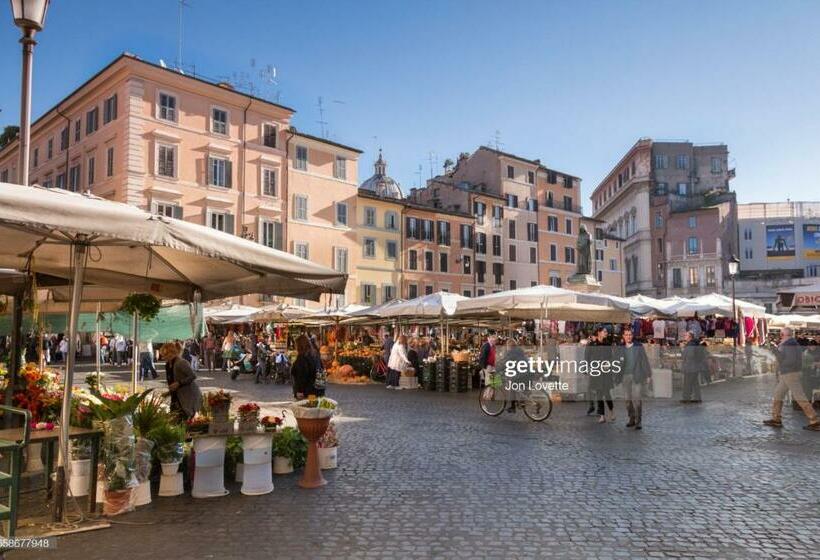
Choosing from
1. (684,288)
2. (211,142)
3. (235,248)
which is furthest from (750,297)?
(235,248)

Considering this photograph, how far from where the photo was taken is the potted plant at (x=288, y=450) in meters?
7.98

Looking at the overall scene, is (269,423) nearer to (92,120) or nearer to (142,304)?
(142,304)

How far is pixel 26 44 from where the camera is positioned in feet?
23.5

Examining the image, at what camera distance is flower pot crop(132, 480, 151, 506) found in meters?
6.45

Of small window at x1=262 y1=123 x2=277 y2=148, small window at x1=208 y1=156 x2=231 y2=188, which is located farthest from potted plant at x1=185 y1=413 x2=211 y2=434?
small window at x1=262 y1=123 x2=277 y2=148

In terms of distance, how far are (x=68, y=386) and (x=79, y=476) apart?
133cm

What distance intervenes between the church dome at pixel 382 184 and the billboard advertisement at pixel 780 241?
46839 millimetres

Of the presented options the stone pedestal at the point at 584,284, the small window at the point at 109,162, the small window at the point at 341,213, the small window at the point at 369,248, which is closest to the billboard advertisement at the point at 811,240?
the small window at the point at 369,248

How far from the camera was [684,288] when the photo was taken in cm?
7819

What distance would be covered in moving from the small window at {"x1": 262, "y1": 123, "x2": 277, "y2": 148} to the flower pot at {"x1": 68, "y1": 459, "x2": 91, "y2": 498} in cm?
3566

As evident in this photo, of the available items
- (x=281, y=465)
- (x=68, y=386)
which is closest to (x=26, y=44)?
(x=68, y=386)

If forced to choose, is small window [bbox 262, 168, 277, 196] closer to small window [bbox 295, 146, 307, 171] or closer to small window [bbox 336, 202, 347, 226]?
small window [bbox 295, 146, 307, 171]

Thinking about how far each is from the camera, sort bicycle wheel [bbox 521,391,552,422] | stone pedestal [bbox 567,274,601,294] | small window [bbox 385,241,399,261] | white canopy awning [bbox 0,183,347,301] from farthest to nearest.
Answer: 1. small window [bbox 385,241,399,261]
2. stone pedestal [bbox 567,274,601,294]
3. bicycle wheel [bbox 521,391,552,422]
4. white canopy awning [bbox 0,183,347,301]

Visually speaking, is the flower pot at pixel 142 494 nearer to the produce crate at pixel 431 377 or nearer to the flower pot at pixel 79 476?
the flower pot at pixel 79 476
